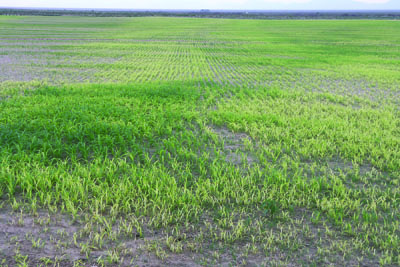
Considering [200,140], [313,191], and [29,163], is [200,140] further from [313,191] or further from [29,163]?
[29,163]

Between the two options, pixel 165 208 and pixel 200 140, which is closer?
pixel 165 208

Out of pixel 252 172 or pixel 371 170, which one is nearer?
pixel 252 172

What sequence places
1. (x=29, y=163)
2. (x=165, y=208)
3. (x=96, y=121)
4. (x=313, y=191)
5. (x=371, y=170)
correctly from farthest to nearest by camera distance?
(x=96, y=121)
(x=371, y=170)
(x=29, y=163)
(x=313, y=191)
(x=165, y=208)

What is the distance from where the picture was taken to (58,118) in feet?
19.2

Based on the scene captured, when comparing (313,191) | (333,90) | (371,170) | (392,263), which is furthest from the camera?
(333,90)

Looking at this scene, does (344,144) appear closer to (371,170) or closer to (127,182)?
(371,170)

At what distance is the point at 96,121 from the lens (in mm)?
5785

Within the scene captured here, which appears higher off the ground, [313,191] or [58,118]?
[58,118]

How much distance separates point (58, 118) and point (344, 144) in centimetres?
539

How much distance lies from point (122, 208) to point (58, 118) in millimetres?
3291

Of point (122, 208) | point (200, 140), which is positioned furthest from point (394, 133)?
point (122, 208)

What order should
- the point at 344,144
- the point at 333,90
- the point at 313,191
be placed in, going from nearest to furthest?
1. the point at 313,191
2. the point at 344,144
3. the point at 333,90

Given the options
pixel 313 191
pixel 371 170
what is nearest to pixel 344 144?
pixel 371 170

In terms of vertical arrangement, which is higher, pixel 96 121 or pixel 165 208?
pixel 96 121
